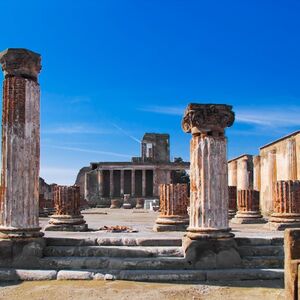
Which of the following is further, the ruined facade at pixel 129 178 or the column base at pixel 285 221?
the ruined facade at pixel 129 178

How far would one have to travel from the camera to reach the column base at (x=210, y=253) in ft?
28.7

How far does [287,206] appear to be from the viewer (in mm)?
13039

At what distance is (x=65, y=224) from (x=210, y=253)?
5.30 m

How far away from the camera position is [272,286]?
7793 millimetres

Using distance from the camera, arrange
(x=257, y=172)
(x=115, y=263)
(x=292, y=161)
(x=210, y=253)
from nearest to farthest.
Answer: (x=115, y=263)
(x=210, y=253)
(x=292, y=161)
(x=257, y=172)

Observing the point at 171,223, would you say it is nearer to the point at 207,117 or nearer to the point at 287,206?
the point at 287,206

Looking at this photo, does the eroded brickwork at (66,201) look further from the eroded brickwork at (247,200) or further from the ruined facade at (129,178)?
the ruined facade at (129,178)

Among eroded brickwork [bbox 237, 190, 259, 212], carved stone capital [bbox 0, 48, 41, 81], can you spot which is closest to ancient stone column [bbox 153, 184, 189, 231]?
eroded brickwork [bbox 237, 190, 259, 212]

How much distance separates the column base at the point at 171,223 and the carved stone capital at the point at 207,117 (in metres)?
4.06

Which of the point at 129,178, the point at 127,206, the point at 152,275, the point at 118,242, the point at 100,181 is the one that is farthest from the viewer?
the point at 129,178

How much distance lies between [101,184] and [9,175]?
45.3 meters

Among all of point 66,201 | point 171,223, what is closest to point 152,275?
point 171,223

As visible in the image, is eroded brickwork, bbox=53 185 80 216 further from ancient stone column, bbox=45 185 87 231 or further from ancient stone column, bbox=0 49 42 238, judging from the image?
ancient stone column, bbox=0 49 42 238

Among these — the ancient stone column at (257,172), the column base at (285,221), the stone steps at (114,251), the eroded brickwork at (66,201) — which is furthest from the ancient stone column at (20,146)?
the ancient stone column at (257,172)
